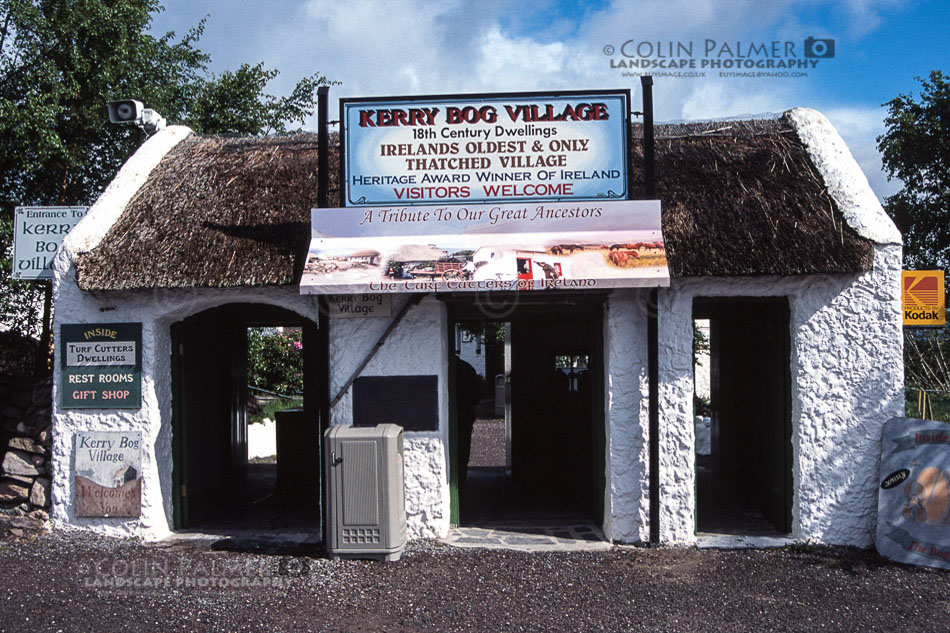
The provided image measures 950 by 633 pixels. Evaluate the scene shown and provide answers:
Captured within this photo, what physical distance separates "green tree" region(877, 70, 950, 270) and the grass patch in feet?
65.9

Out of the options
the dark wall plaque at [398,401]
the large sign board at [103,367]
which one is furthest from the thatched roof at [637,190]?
the dark wall plaque at [398,401]

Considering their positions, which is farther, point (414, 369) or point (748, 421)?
point (748, 421)

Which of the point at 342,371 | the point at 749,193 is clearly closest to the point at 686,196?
the point at 749,193

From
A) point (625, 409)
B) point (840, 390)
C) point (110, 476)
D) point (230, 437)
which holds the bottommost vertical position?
point (110, 476)

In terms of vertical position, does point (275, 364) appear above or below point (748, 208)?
below

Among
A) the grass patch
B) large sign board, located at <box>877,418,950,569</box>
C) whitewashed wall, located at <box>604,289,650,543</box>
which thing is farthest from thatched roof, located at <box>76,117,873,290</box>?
the grass patch

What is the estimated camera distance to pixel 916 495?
6285 mm

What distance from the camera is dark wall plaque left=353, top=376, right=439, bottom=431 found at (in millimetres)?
7059

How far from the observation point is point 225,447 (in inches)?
384

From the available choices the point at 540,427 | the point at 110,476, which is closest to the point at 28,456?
the point at 110,476

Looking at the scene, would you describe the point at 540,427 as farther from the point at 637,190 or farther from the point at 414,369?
the point at 637,190

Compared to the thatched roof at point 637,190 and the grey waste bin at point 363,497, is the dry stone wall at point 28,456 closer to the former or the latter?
the thatched roof at point 637,190

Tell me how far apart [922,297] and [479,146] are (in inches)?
176

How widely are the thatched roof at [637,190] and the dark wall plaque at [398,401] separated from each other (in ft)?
4.11
